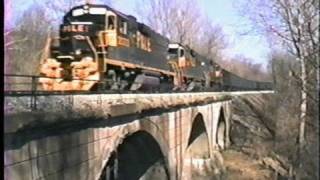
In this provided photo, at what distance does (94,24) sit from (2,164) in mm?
9011

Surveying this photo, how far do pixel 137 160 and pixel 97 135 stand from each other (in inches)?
140

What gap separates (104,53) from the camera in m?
10.5

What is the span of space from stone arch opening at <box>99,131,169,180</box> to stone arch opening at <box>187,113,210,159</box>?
695 centimetres

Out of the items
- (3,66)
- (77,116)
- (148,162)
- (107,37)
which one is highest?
(107,37)

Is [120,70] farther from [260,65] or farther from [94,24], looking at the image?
[260,65]

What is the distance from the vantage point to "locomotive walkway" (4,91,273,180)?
416 cm

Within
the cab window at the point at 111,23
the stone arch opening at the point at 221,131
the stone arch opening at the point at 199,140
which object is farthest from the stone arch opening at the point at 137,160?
the stone arch opening at the point at 221,131

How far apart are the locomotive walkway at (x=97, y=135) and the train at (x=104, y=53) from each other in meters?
0.30

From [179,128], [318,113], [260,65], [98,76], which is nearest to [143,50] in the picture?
[179,128]

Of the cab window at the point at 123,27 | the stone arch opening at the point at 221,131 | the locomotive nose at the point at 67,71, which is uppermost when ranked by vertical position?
the cab window at the point at 123,27

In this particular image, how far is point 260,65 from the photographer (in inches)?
154

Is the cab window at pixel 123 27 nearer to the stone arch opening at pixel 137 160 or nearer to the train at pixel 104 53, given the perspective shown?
the train at pixel 104 53

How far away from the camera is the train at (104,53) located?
7653mm

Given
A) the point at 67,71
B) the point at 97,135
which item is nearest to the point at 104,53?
the point at 67,71
